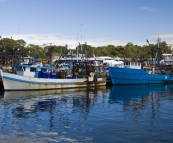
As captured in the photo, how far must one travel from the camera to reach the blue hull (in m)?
52.3

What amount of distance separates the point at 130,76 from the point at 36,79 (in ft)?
66.0

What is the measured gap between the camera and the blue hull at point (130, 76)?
172 ft

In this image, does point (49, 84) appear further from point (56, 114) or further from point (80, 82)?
point (56, 114)

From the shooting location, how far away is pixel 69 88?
4631 centimetres

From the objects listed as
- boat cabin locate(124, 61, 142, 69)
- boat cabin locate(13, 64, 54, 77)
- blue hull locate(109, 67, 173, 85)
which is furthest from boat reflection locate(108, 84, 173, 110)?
boat cabin locate(13, 64, 54, 77)

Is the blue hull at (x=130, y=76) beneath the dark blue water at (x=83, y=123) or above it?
above

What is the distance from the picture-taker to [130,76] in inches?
2141

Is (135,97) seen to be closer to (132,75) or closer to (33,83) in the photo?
(33,83)

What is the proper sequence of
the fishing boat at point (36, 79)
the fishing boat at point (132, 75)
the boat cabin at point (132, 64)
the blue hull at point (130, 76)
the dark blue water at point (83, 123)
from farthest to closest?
the boat cabin at point (132, 64)
the fishing boat at point (132, 75)
the blue hull at point (130, 76)
the fishing boat at point (36, 79)
the dark blue water at point (83, 123)

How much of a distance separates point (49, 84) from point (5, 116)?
2128 cm

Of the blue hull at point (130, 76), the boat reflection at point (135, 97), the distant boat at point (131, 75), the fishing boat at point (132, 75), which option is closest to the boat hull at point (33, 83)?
the boat reflection at point (135, 97)

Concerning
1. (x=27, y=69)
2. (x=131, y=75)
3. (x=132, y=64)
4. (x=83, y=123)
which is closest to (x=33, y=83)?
(x=27, y=69)

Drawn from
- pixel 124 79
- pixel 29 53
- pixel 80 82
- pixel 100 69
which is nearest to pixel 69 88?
pixel 80 82

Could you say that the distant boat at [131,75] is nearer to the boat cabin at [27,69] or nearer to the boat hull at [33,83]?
the boat hull at [33,83]
